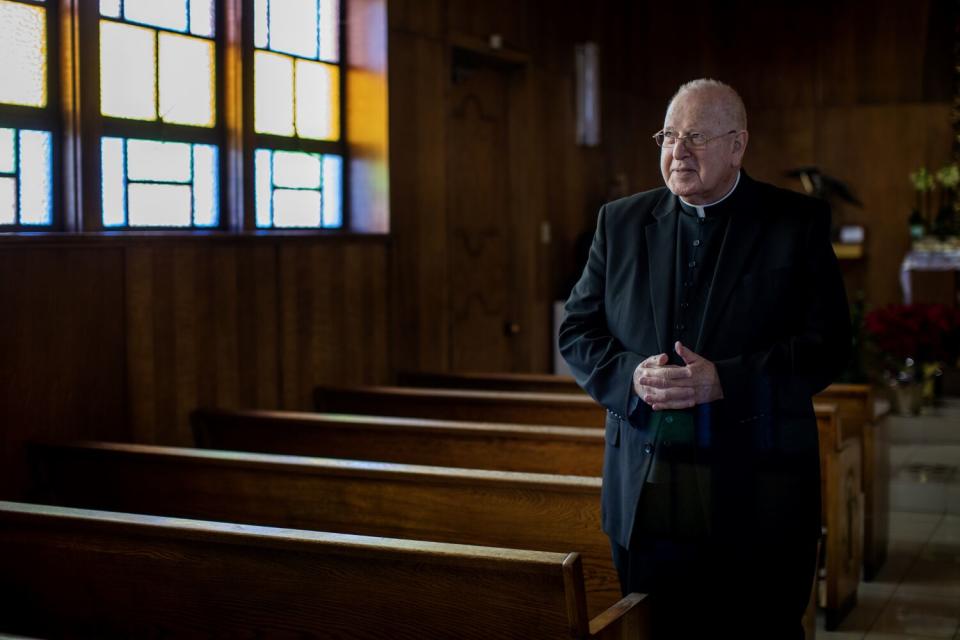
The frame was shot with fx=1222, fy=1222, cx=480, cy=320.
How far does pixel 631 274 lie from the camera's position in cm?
229

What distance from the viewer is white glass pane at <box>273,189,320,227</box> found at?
5402 millimetres

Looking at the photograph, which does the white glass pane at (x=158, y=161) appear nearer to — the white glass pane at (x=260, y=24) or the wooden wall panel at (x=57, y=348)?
the wooden wall panel at (x=57, y=348)

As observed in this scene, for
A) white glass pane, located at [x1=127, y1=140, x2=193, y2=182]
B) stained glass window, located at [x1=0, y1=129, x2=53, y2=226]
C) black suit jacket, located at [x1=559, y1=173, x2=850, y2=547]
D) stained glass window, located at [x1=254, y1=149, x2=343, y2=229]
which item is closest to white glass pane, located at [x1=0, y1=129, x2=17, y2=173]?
stained glass window, located at [x1=0, y1=129, x2=53, y2=226]

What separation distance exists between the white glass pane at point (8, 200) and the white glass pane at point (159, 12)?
838 millimetres

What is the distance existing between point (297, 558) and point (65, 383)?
6.55 ft

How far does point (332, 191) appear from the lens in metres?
5.79

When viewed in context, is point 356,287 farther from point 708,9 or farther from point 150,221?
point 708,9

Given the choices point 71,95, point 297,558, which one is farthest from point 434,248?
point 297,558

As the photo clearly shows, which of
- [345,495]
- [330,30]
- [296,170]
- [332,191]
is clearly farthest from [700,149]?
[330,30]

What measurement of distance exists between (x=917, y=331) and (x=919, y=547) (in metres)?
1.06

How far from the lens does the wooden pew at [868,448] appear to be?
4.49 meters

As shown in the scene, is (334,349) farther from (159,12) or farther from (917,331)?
(917,331)

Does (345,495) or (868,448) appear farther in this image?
(868,448)

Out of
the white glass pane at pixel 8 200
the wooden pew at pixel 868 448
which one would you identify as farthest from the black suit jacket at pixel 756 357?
the white glass pane at pixel 8 200
